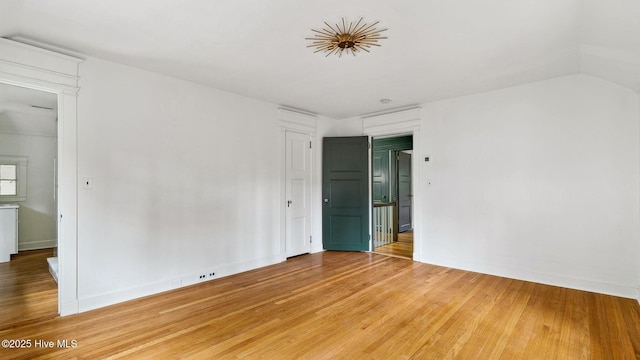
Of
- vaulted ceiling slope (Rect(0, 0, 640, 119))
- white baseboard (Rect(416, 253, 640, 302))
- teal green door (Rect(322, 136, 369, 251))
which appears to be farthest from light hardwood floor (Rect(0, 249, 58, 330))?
white baseboard (Rect(416, 253, 640, 302))

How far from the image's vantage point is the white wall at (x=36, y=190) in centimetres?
576

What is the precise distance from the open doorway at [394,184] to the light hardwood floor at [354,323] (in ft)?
9.70

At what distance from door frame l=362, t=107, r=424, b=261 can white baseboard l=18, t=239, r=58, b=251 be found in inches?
257

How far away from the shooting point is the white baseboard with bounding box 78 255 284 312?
3.06 meters

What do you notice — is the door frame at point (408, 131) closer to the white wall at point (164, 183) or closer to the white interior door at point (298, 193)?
the white interior door at point (298, 193)

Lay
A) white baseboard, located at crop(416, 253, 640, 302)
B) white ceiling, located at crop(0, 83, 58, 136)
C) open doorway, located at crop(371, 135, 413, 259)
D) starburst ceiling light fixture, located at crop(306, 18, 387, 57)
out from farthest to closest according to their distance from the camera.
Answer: open doorway, located at crop(371, 135, 413, 259), white ceiling, located at crop(0, 83, 58, 136), white baseboard, located at crop(416, 253, 640, 302), starburst ceiling light fixture, located at crop(306, 18, 387, 57)

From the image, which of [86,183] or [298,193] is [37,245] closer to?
[86,183]

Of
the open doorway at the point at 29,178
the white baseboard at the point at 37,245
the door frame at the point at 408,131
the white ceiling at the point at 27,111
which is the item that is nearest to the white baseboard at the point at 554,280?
the door frame at the point at 408,131

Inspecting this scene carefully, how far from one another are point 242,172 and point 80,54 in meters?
2.24

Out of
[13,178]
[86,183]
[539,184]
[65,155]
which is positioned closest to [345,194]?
[539,184]

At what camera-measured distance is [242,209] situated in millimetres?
4398

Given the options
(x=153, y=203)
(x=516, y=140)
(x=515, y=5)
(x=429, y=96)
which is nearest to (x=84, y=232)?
(x=153, y=203)

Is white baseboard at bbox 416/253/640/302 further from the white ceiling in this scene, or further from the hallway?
the white ceiling

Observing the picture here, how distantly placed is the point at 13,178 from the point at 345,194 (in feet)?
21.4
